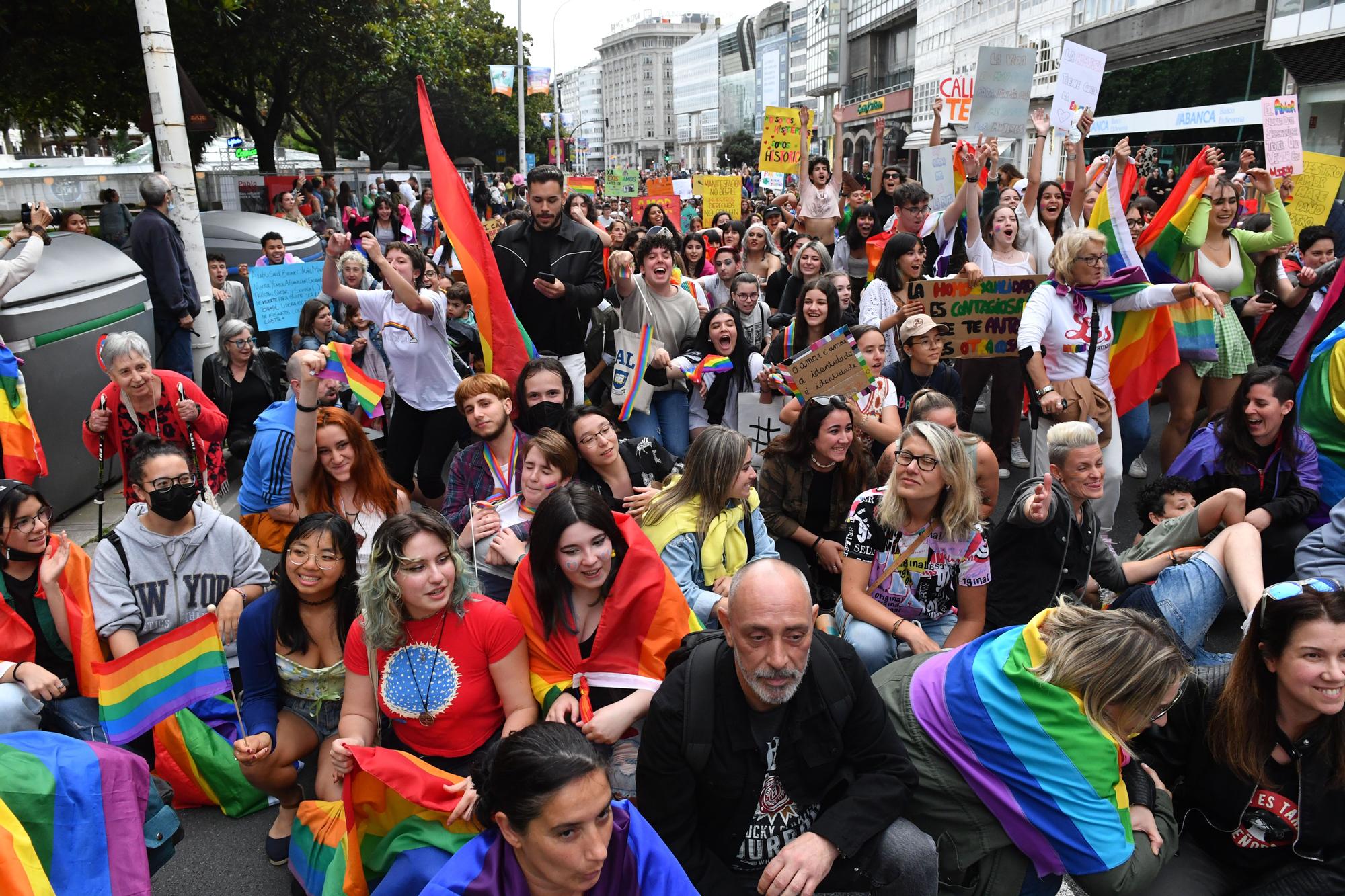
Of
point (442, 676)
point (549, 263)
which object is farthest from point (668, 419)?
point (442, 676)

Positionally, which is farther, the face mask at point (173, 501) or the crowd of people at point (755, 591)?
the face mask at point (173, 501)

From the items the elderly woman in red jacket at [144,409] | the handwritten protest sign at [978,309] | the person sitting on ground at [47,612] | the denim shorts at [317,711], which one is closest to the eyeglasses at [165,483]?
the person sitting on ground at [47,612]

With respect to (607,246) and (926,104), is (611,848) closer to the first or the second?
(607,246)

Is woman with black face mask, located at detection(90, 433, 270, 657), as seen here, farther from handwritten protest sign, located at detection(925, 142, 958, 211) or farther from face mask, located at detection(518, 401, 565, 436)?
handwritten protest sign, located at detection(925, 142, 958, 211)

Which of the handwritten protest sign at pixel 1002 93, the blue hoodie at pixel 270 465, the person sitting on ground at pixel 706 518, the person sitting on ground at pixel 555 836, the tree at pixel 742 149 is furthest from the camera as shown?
the tree at pixel 742 149

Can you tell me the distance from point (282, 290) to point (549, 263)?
2.66 meters

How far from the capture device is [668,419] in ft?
20.1

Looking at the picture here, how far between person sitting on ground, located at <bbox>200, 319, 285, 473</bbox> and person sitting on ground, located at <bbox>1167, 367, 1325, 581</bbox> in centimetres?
583

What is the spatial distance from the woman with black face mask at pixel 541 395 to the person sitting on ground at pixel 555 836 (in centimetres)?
263

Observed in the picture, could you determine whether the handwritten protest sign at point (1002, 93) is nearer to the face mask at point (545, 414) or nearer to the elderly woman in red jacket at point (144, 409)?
the face mask at point (545, 414)

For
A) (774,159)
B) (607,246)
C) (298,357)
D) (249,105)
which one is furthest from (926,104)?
(298,357)

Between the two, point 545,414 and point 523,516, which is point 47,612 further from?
point 545,414

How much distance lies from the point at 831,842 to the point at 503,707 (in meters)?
1.21

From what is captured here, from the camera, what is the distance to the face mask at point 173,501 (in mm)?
3611
